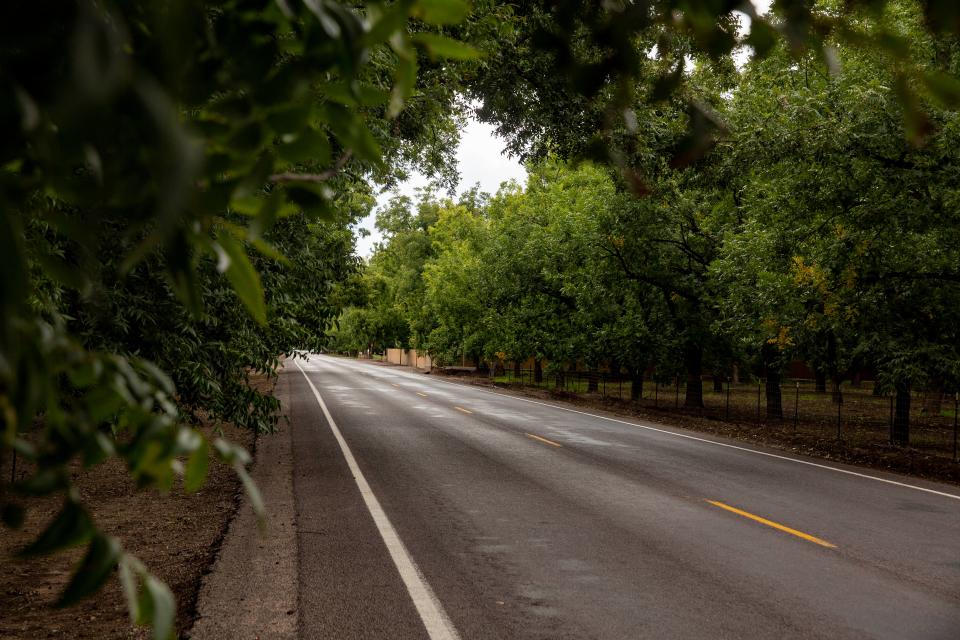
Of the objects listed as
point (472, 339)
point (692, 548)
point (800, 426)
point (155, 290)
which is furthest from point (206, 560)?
point (472, 339)

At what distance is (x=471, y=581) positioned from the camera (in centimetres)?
640

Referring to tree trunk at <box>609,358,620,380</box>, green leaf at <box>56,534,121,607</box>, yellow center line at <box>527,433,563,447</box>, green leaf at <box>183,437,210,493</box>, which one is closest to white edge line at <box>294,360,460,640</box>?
green leaf at <box>183,437,210,493</box>

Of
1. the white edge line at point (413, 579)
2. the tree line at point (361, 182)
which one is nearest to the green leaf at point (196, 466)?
the tree line at point (361, 182)

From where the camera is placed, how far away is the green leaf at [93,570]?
2.90 ft

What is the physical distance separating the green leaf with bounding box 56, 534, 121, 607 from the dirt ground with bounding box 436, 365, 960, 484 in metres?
15.3

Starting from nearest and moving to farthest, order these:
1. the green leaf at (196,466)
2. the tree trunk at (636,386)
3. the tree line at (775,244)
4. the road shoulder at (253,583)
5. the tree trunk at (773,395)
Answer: the green leaf at (196,466) < the road shoulder at (253,583) < the tree line at (775,244) < the tree trunk at (773,395) < the tree trunk at (636,386)

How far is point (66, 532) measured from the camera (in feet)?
2.98

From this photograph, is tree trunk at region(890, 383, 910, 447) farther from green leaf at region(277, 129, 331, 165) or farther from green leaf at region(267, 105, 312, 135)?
green leaf at region(267, 105, 312, 135)

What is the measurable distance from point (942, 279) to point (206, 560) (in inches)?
573

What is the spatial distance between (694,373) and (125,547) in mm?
23441


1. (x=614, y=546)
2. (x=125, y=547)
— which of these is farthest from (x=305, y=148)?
(x=125, y=547)

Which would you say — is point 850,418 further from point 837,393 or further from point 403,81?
point 403,81

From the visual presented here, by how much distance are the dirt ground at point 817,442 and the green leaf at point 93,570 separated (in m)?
15.3

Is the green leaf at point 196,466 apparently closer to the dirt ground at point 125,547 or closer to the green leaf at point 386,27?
the green leaf at point 386,27
